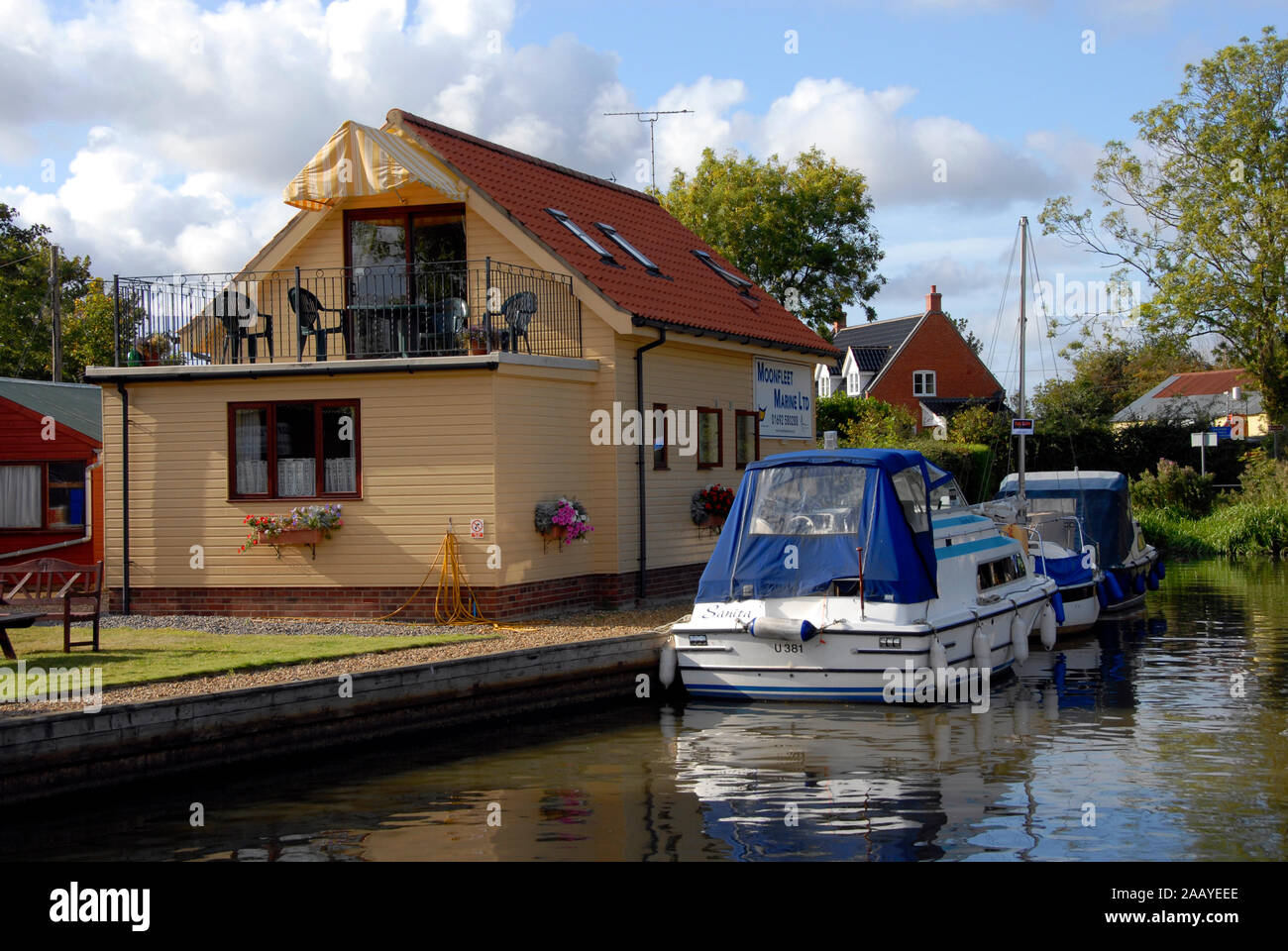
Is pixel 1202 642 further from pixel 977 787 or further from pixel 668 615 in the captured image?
pixel 977 787

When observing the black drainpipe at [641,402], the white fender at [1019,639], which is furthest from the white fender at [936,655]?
the black drainpipe at [641,402]

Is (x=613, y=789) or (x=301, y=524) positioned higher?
(x=301, y=524)

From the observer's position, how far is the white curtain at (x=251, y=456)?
17.8 meters

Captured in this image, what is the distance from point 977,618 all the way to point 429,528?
6.89 metres

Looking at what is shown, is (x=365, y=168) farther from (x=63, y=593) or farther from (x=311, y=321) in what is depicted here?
(x=63, y=593)

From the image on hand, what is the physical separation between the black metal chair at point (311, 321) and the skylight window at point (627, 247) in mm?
5132

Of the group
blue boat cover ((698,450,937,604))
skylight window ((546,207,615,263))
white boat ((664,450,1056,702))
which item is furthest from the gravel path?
skylight window ((546,207,615,263))

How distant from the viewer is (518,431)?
17.3 metres

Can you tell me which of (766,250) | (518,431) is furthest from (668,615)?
(766,250)

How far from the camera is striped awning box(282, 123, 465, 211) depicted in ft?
61.2

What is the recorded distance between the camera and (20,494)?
26609mm

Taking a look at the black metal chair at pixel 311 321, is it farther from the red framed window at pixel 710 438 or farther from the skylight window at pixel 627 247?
the red framed window at pixel 710 438

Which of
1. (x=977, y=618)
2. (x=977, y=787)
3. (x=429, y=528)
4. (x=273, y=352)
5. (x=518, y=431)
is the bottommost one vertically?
(x=977, y=787)

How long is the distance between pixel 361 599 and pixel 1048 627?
940cm
